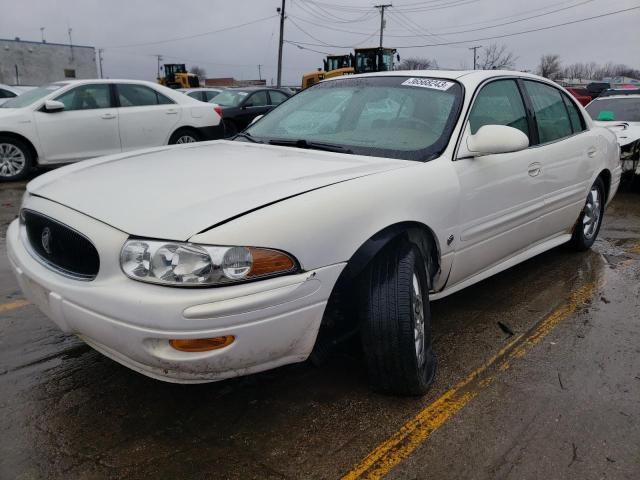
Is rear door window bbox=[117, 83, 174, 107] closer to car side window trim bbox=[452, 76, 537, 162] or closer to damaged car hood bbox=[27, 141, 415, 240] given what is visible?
damaged car hood bbox=[27, 141, 415, 240]

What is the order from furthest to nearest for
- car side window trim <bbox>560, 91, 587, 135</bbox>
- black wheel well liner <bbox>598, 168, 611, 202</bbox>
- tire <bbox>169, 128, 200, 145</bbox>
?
tire <bbox>169, 128, 200, 145</bbox> → black wheel well liner <bbox>598, 168, 611, 202</bbox> → car side window trim <bbox>560, 91, 587, 135</bbox>

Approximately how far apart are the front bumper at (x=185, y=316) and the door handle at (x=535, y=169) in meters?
1.88

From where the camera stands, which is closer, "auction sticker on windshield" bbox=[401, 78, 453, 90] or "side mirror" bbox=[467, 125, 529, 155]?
"side mirror" bbox=[467, 125, 529, 155]

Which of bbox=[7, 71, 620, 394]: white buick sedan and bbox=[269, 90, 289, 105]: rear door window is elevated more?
bbox=[269, 90, 289, 105]: rear door window

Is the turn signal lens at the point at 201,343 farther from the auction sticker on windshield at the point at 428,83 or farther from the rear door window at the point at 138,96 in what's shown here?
the rear door window at the point at 138,96

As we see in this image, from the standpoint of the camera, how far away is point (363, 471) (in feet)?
6.93

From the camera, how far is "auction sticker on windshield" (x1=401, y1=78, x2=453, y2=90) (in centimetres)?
335

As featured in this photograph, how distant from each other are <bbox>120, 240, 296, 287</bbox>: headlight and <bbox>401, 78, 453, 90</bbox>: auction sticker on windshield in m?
1.83

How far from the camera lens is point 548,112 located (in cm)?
409

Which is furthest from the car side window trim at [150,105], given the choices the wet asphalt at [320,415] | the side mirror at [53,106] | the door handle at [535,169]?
the door handle at [535,169]

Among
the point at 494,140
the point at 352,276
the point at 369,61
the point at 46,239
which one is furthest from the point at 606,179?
the point at 369,61

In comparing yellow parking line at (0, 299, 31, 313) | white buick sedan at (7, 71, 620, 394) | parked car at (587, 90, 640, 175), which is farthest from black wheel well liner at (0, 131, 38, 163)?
parked car at (587, 90, 640, 175)

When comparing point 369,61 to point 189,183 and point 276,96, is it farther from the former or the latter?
point 189,183

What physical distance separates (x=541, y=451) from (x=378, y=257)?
1.02 m
